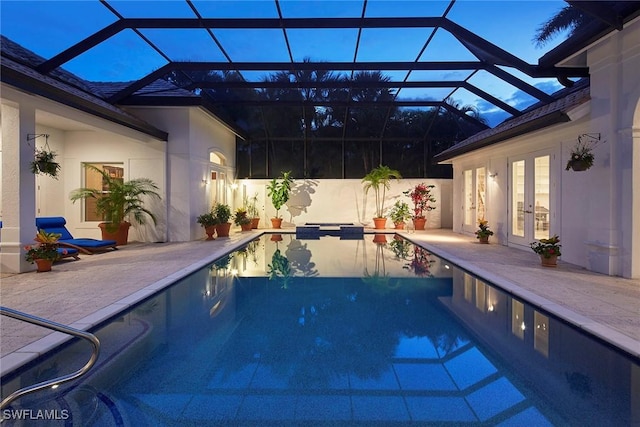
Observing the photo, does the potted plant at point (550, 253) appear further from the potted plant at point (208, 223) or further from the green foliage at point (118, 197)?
the green foliage at point (118, 197)

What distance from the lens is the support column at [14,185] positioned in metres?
7.32

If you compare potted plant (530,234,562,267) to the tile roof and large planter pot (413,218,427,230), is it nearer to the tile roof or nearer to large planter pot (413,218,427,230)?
the tile roof

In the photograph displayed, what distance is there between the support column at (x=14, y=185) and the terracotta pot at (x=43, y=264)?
27 cm

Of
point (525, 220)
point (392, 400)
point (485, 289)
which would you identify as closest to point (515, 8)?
point (525, 220)

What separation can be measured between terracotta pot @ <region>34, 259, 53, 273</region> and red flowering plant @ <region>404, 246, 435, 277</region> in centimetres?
696

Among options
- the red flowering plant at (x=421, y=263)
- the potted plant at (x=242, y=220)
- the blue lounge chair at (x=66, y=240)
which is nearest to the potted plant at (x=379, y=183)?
the potted plant at (x=242, y=220)

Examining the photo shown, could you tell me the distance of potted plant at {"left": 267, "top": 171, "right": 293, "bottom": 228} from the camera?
17562mm

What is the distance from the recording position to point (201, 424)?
2.69 m

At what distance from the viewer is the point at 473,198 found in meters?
14.5

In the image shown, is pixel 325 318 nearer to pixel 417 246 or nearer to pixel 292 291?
pixel 292 291

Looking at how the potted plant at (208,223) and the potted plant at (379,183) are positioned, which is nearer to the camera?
the potted plant at (208,223)

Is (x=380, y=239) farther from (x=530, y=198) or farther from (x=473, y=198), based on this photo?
(x=530, y=198)

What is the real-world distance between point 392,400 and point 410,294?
3.42 metres

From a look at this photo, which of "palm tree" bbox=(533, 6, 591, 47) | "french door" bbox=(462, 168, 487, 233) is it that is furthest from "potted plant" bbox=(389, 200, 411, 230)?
"palm tree" bbox=(533, 6, 591, 47)
